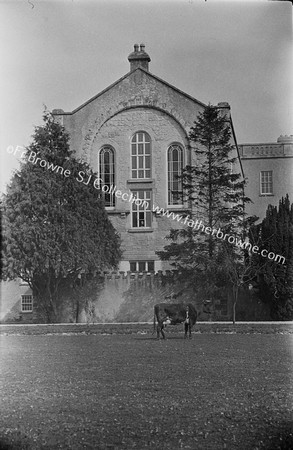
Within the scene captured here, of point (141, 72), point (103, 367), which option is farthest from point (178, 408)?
point (141, 72)

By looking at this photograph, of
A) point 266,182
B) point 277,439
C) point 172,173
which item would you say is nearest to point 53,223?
point 172,173

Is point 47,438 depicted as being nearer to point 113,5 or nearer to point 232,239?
point 232,239

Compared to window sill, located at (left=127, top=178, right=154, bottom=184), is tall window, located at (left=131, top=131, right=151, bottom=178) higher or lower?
higher

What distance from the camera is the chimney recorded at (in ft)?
27.1

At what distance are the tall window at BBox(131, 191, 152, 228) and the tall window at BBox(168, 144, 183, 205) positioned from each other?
28 centimetres

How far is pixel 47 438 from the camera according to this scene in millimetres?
6477

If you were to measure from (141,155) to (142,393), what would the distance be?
3014mm

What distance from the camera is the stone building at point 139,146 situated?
329 inches

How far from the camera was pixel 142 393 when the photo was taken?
7.79m

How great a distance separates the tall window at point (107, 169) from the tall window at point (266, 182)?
6.11ft

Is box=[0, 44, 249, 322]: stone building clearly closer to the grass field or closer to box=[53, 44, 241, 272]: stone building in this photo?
box=[53, 44, 241, 272]: stone building

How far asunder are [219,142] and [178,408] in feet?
10.8

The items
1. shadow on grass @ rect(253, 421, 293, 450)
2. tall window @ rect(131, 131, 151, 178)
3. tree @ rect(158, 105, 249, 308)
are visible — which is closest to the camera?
shadow on grass @ rect(253, 421, 293, 450)

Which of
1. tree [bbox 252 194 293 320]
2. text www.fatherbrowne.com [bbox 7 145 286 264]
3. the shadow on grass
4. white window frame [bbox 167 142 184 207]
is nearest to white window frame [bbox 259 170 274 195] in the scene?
tree [bbox 252 194 293 320]
